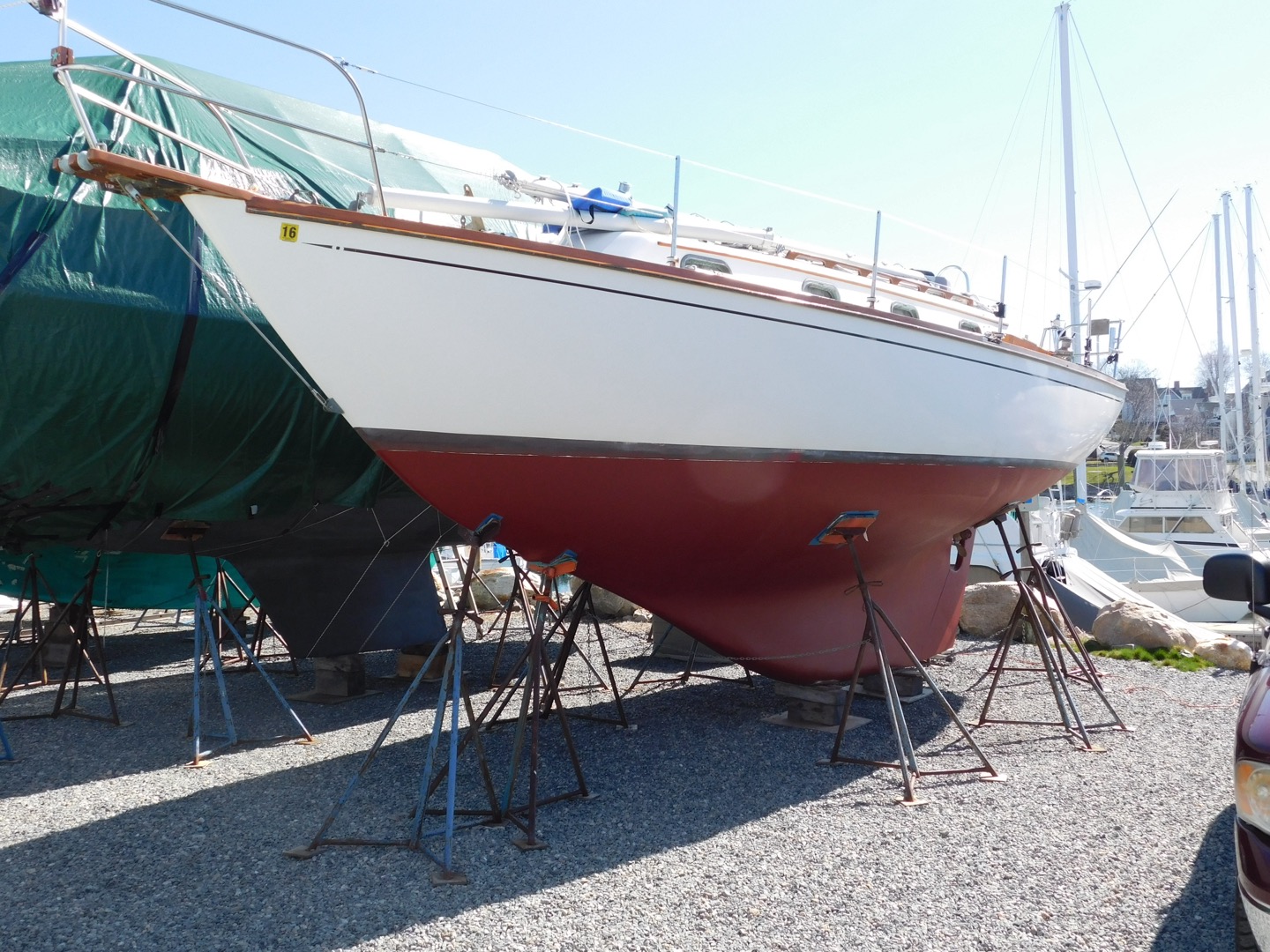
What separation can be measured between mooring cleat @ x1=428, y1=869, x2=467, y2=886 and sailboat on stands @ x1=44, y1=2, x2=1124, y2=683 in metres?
1.67

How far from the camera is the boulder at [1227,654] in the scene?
29.1ft

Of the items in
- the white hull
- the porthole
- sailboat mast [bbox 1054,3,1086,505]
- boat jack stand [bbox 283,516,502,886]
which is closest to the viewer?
boat jack stand [bbox 283,516,502,886]

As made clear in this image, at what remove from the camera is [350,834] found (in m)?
4.44

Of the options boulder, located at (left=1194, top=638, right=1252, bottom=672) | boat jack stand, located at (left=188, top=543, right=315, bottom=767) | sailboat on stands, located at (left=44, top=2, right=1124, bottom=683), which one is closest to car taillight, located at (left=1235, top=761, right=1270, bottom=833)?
sailboat on stands, located at (left=44, top=2, right=1124, bottom=683)

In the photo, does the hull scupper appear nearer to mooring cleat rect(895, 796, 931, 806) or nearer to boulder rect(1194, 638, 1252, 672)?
mooring cleat rect(895, 796, 931, 806)

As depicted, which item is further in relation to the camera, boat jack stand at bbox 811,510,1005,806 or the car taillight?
boat jack stand at bbox 811,510,1005,806

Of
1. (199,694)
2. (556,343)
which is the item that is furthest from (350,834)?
(556,343)

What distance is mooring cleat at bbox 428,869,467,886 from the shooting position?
12.6 feet

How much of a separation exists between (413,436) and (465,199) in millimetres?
1979

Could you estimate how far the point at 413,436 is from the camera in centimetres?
454

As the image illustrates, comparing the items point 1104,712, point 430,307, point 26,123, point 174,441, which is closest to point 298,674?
point 174,441

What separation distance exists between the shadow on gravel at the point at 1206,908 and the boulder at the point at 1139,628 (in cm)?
600

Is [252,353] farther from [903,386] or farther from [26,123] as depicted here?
[903,386]

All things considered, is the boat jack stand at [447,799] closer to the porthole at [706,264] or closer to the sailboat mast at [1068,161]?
the porthole at [706,264]
